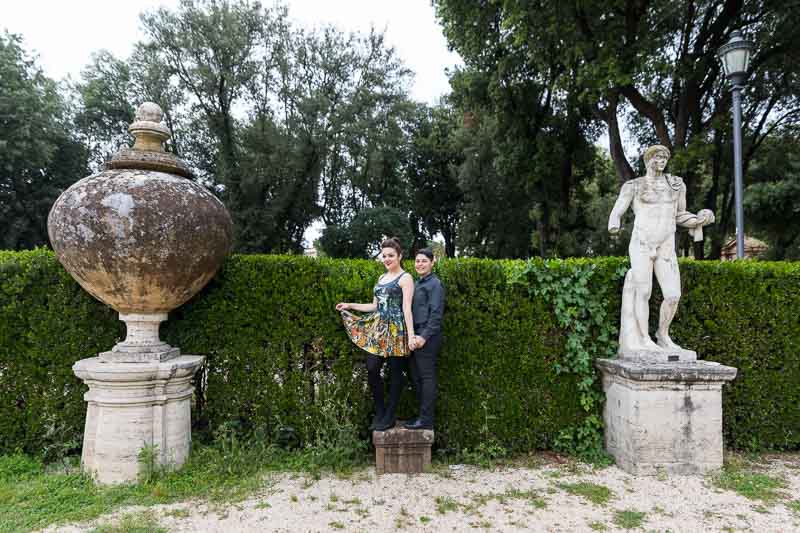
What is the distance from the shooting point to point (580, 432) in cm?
428

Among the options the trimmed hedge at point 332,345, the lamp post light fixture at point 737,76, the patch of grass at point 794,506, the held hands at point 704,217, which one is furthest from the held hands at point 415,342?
the lamp post light fixture at point 737,76

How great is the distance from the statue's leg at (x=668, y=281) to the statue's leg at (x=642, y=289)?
3.4 inches

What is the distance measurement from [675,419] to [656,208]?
1.97 m

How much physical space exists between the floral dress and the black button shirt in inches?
5.7

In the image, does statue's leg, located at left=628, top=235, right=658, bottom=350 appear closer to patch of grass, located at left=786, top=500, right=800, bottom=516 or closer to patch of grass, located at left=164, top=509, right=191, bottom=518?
patch of grass, located at left=786, top=500, right=800, bottom=516

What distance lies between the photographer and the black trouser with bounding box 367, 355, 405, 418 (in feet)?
12.4

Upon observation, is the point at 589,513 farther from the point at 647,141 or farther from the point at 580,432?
the point at 647,141

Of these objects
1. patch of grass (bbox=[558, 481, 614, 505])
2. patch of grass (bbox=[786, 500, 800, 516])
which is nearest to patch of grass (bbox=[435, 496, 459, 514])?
patch of grass (bbox=[558, 481, 614, 505])

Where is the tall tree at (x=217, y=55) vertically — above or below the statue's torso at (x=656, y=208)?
above

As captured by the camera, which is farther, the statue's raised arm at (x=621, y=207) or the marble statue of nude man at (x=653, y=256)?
the statue's raised arm at (x=621, y=207)

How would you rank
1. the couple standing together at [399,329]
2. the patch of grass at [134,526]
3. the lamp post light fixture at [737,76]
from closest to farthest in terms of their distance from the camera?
the patch of grass at [134,526], the couple standing together at [399,329], the lamp post light fixture at [737,76]

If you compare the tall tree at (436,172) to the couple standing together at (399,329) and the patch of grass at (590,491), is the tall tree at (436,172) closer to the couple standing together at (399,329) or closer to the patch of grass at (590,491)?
the couple standing together at (399,329)

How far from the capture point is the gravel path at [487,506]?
296 centimetres

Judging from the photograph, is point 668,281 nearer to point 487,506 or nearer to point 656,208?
point 656,208
